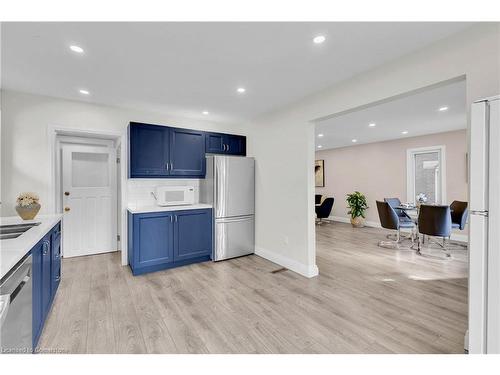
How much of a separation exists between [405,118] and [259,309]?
13.7 ft

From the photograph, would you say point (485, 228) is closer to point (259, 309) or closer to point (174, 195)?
point (259, 309)

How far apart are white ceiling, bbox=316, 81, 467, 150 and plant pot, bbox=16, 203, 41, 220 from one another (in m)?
3.88

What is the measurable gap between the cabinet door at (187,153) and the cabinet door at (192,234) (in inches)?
27.6

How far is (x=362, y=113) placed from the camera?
13.0 feet

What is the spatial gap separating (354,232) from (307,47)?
5.23 m

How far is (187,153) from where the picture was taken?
12.6 feet

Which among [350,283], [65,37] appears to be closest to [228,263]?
[350,283]

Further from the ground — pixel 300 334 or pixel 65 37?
pixel 65 37

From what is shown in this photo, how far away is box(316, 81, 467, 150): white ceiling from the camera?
320 centimetres

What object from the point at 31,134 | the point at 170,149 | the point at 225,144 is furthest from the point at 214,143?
the point at 31,134

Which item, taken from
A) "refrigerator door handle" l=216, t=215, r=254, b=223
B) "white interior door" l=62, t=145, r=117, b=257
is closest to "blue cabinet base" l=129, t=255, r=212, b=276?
"refrigerator door handle" l=216, t=215, r=254, b=223

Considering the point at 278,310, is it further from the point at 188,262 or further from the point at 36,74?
the point at 36,74

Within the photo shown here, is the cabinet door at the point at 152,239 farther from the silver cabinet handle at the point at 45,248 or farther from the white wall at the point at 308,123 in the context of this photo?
the white wall at the point at 308,123
